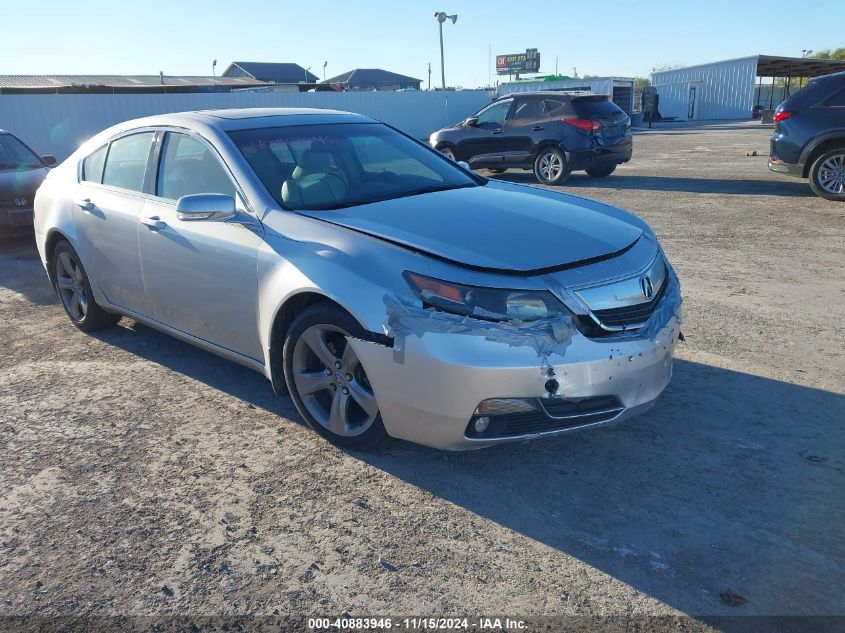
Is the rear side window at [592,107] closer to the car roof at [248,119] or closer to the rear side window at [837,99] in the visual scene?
the rear side window at [837,99]

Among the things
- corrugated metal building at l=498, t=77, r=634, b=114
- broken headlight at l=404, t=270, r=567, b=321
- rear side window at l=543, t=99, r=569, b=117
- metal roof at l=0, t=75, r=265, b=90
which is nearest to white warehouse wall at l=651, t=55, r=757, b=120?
corrugated metal building at l=498, t=77, r=634, b=114

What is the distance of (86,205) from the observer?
203 inches

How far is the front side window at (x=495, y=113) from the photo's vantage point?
14.7 m

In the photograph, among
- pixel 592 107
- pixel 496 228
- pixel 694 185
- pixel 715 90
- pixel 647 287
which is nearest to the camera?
pixel 647 287

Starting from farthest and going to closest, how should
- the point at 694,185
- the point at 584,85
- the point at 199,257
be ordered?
1. the point at 584,85
2. the point at 694,185
3. the point at 199,257

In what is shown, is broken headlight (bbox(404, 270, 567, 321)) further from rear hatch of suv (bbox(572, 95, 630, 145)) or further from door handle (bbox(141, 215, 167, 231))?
rear hatch of suv (bbox(572, 95, 630, 145))

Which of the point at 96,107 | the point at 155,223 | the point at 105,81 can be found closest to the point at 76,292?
the point at 155,223

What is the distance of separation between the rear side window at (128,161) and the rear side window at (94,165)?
7 centimetres

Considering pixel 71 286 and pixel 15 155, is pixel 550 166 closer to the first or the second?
pixel 15 155

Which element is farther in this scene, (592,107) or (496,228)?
(592,107)

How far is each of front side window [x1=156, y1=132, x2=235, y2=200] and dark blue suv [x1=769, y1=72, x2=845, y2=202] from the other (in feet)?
30.8

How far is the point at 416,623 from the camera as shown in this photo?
2520 millimetres

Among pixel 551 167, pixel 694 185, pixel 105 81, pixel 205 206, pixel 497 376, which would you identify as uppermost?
pixel 105 81

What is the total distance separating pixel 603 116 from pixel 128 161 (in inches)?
413
